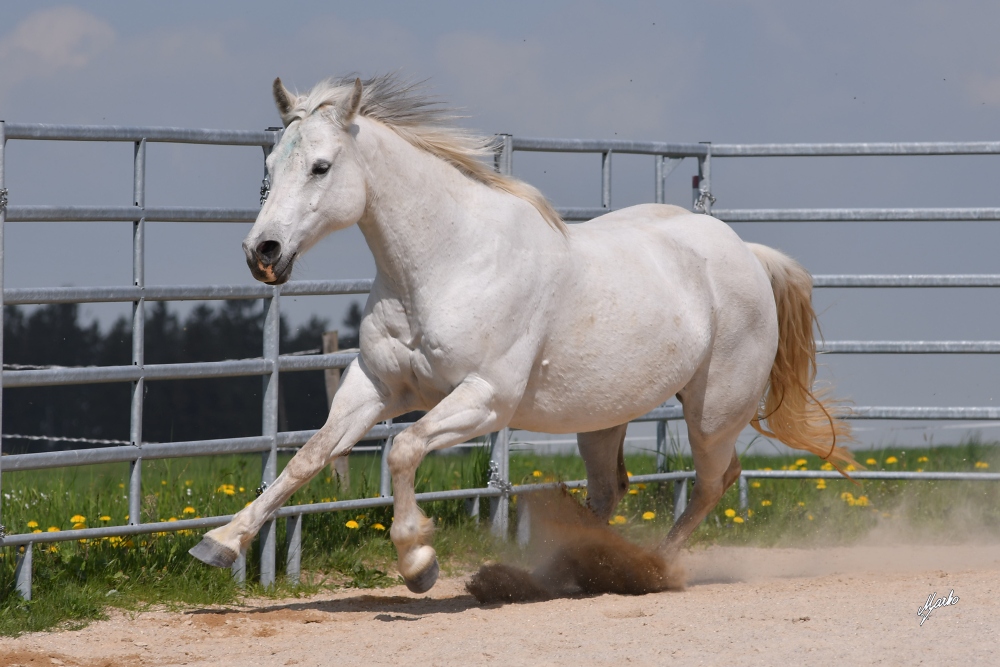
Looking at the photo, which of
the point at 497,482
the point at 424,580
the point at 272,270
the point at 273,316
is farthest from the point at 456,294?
the point at 497,482

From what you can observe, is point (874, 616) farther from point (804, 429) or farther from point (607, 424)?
point (804, 429)

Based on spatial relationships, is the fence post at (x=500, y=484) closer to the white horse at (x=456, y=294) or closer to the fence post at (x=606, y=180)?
the white horse at (x=456, y=294)

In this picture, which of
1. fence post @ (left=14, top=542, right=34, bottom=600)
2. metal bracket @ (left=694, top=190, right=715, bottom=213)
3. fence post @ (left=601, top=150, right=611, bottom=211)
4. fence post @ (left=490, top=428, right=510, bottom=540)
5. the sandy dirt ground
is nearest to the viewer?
the sandy dirt ground

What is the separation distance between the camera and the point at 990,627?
3.77 metres

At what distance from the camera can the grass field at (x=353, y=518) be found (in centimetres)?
482

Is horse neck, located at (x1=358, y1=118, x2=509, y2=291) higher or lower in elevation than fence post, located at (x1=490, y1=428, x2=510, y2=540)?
higher

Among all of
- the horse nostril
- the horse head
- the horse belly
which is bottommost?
the horse belly

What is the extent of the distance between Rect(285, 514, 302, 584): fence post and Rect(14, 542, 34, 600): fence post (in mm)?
1191

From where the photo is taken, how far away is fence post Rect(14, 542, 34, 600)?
14.8 feet

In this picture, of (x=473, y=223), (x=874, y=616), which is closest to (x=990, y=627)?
(x=874, y=616)

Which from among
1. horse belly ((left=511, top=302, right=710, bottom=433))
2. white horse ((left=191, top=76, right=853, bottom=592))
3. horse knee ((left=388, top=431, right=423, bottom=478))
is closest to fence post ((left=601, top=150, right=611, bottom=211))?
white horse ((left=191, top=76, right=853, bottom=592))

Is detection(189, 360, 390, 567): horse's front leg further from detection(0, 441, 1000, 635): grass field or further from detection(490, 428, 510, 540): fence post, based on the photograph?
detection(490, 428, 510, 540): fence post

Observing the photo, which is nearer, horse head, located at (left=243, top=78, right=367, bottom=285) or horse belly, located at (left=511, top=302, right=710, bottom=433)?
horse head, located at (left=243, top=78, right=367, bottom=285)

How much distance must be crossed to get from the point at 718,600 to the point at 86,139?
2.96m
